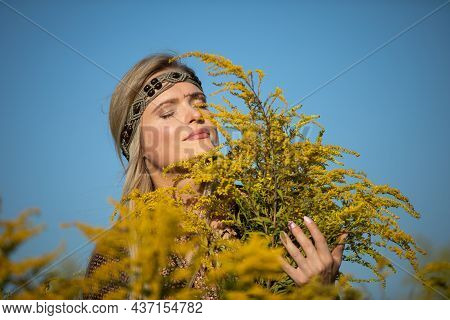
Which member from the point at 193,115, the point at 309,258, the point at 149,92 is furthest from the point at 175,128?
the point at 309,258

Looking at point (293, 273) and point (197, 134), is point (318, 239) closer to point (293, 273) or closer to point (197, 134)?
point (293, 273)

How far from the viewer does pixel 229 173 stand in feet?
6.07

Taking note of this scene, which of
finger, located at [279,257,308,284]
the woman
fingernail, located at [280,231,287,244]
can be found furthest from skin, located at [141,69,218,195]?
finger, located at [279,257,308,284]

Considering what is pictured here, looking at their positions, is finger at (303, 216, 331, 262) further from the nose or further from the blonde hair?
the blonde hair

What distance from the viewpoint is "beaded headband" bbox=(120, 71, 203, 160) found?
127 inches

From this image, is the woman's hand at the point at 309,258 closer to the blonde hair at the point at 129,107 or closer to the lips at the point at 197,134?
the lips at the point at 197,134

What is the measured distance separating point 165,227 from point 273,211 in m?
0.88

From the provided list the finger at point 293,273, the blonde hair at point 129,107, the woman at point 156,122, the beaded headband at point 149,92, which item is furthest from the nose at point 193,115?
the finger at point 293,273

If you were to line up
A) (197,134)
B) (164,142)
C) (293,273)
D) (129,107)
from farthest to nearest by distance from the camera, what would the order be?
(129,107) < (164,142) < (197,134) < (293,273)

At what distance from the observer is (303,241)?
1778 mm

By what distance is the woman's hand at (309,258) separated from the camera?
5.69 ft

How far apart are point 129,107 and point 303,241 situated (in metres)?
2.13
